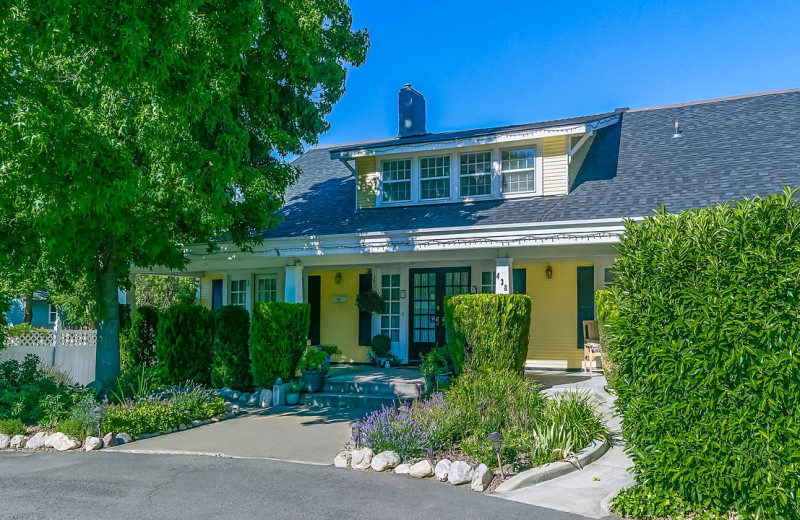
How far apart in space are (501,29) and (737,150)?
21.0ft

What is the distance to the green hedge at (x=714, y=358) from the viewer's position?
4.77 meters

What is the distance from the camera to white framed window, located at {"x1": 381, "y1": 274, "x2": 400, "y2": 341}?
15.5 metres

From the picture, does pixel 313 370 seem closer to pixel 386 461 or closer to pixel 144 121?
pixel 386 461

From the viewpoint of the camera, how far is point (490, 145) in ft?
46.9

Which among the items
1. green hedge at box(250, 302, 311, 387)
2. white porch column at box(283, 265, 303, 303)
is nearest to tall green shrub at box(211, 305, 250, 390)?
green hedge at box(250, 302, 311, 387)

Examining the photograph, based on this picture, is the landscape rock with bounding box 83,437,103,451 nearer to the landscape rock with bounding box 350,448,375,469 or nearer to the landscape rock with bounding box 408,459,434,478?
the landscape rock with bounding box 350,448,375,469

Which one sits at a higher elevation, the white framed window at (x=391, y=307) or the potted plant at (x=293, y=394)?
the white framed window at (x=391, y=307)

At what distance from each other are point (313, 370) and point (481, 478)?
6.25 m

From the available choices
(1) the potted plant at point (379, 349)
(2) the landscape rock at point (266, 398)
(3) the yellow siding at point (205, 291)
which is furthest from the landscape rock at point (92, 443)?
(3) the yellow siding at point (205, 291)

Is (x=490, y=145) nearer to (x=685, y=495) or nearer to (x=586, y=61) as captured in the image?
(x=586, y=61)

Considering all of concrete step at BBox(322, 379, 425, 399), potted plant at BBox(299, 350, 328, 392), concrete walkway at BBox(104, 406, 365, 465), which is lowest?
concrete walkway at BBox(104, 406, 365, 465)

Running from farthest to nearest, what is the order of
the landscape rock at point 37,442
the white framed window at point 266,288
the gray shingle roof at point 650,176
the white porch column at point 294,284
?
the white framed window at point 266,288 → the white porch column at point 294,284 → the gray shingle roof at point 650,176 → the landscape rock at point 37,442

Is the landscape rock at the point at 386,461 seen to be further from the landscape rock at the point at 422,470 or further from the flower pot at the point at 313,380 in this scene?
the flower pot at the point at 313,380

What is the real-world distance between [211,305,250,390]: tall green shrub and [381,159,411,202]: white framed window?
189 inches
